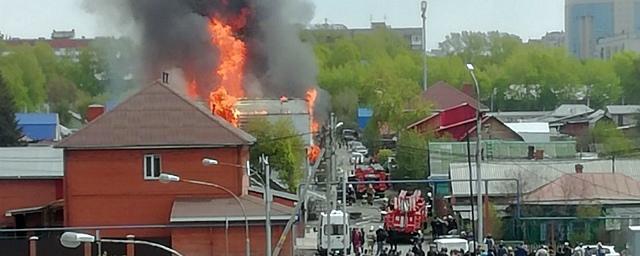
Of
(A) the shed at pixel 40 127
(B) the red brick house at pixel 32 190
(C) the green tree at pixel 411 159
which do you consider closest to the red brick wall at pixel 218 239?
(B) the red brick house at pixel 32 190

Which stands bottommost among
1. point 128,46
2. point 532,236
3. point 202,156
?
point 532,236

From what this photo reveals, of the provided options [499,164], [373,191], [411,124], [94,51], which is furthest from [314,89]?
[94,51]

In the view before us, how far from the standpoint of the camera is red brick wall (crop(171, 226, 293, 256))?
115 ft

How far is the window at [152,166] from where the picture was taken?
37.8 metres

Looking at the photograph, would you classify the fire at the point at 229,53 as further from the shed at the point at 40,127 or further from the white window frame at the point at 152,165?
the white window frame at the point at 152,165

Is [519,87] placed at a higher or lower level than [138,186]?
higher

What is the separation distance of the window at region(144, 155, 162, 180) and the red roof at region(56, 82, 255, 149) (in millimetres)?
399

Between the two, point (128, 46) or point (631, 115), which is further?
point (631, 115)

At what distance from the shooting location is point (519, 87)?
11131cm

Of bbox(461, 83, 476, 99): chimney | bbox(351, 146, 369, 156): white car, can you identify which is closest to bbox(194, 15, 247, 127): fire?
bbox(351, 146, 369, 156): white car

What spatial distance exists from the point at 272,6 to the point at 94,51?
51.9 metres

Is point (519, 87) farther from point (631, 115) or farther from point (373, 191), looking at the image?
point (373, 191)

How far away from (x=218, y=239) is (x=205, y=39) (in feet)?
103

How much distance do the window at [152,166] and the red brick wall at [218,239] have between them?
9.99 ft
